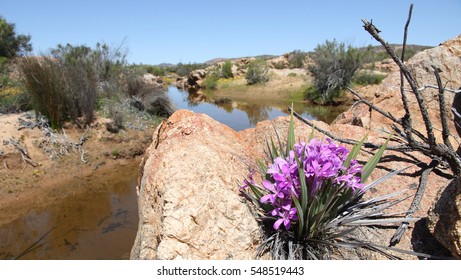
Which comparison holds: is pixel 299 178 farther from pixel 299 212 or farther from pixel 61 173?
pixel 61 173

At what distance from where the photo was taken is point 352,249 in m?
2.15

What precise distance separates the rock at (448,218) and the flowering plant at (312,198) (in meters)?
0.23

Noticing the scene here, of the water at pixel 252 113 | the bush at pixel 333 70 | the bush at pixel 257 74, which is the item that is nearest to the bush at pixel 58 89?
the water at pixel 252 113

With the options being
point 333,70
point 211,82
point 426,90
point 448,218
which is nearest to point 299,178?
point 448,218

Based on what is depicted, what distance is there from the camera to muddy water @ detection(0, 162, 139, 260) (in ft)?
15.9

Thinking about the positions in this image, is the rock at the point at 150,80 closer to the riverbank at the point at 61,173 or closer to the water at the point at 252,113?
the water at the point at 252,113

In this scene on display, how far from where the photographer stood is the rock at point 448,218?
179 centimetres

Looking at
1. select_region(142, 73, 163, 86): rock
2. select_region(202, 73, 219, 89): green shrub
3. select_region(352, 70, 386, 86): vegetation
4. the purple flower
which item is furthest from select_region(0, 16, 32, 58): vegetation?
the purple flower

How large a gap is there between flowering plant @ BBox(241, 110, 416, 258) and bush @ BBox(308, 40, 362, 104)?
59.4ft

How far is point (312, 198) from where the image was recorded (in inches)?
85.5

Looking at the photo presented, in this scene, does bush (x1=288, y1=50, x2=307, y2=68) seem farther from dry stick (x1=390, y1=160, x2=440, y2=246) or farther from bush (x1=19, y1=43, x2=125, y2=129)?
dry stick (x1=390, y1=160, x2=440, y2=246)

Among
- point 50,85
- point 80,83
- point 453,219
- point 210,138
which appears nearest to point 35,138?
point 50,85

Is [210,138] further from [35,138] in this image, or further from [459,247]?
[35,138]

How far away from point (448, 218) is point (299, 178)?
0.84 m
